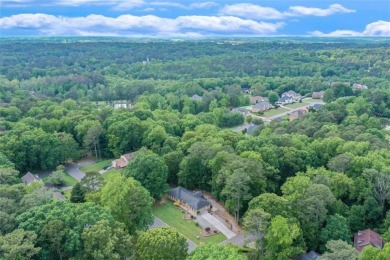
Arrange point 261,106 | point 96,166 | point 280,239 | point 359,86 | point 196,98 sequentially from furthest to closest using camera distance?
point 359,86
point 196,98
point 261,106
point 96,166
point 280,239

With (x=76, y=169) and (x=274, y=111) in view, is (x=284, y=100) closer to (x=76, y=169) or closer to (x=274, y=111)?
(x=274, y=111)

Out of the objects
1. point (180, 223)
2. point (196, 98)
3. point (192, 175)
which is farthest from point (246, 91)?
point (180, 223)

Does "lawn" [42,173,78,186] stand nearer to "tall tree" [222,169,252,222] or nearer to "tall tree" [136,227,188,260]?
"tall tree" [222,169,252,222]

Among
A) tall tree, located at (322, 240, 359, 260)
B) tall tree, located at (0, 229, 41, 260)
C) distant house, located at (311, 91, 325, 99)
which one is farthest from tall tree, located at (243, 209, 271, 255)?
distant house, located at (311, 91, 325, 99)

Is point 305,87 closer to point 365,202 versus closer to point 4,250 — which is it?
point 365,202

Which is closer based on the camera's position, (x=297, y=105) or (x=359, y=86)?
(x=297, y=105)
